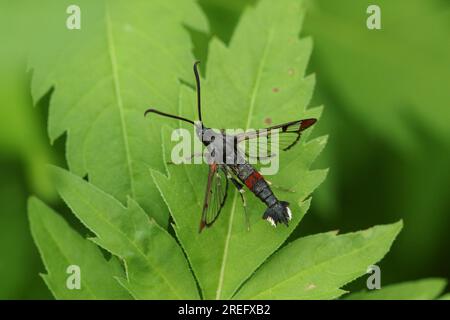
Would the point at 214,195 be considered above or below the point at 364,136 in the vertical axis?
below

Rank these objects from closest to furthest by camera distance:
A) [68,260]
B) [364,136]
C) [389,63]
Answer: [68,260] < [389,63] < [364,136]

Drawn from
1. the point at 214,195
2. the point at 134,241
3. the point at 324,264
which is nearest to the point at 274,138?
the point at 214,195

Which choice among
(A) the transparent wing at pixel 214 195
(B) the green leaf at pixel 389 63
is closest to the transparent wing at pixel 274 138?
(A) the transparent wing at pixel 214 195

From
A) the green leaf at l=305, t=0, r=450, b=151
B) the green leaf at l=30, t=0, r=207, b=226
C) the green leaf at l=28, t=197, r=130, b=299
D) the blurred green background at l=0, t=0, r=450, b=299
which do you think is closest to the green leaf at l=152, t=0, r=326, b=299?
the green leaf at l=30, t=0, r=207, b=226

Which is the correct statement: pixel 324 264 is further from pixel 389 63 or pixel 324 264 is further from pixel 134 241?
pixel 389 63
